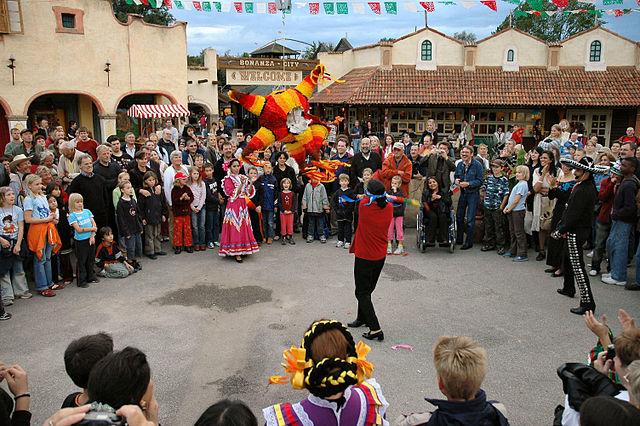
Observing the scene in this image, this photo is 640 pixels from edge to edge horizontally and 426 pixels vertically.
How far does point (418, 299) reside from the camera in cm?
724

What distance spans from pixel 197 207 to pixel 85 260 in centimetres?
232

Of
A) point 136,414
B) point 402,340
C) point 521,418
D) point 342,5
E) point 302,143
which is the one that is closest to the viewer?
point 136,414

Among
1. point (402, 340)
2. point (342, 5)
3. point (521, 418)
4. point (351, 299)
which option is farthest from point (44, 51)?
point (521, 418)

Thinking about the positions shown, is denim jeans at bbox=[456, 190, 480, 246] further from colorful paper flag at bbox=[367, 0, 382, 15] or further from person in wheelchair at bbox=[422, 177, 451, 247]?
colorful paper flag at bbox=[367, 0, 382, 15]

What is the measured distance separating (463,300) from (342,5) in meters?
7.94

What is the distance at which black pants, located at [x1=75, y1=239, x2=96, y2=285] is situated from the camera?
25.2 feet

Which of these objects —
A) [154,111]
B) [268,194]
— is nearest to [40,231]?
[268,194]

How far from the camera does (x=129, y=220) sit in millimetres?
8578

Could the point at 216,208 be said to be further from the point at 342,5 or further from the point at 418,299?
the point at 342,5

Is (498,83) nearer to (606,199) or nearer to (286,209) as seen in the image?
(606,199)

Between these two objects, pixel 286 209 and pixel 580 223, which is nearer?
pixel 580 223

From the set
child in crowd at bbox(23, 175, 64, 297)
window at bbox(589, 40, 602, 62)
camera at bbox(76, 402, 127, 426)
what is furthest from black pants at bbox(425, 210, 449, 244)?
window at bbox(589, 40, 602, 62)

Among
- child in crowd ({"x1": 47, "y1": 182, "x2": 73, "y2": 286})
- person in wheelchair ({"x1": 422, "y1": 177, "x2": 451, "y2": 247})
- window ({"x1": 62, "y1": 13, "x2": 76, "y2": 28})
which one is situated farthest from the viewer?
window ({"x1": 62, "y1": 13, "x2": 76, "y2": 28})

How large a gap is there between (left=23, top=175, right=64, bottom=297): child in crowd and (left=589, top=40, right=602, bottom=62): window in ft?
74.0
